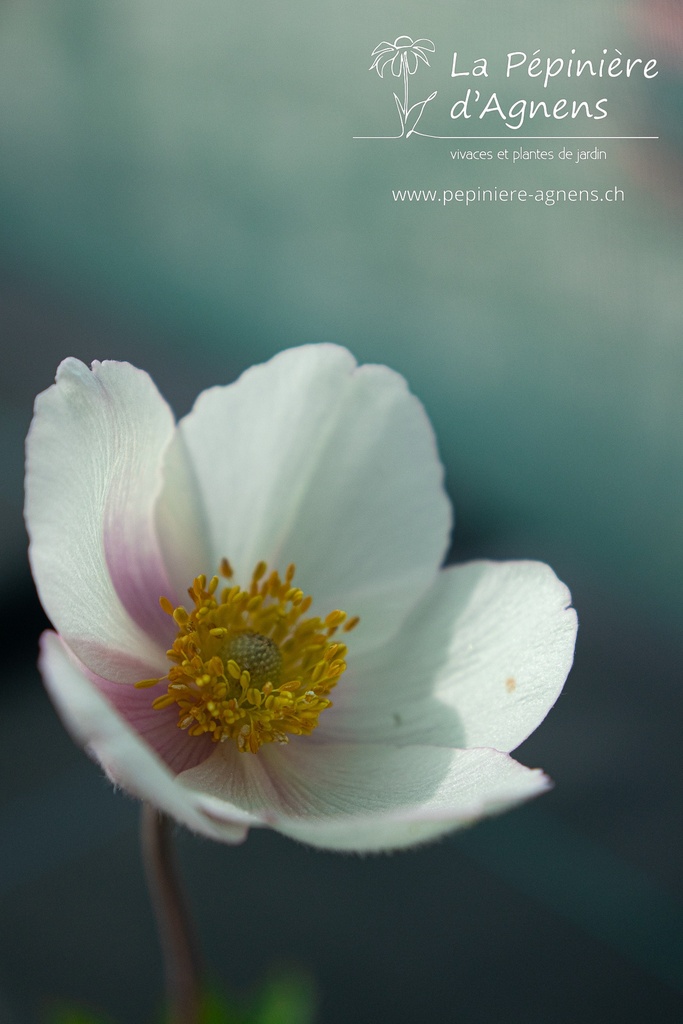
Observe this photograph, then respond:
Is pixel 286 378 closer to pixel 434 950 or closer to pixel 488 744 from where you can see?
pixel 488 744

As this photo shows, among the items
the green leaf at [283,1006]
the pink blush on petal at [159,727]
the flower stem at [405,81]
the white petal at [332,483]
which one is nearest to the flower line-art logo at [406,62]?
the flower stem at [405,81]

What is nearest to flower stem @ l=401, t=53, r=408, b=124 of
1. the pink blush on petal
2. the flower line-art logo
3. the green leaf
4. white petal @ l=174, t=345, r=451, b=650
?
the flower line-art logo

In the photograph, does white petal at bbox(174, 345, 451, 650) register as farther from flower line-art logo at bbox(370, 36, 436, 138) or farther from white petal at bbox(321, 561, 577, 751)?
flower line-art logo at bbox(370, 36, 436, 138)

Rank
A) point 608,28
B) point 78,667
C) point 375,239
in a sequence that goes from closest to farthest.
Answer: point 78,667, point 608,28, point 375,239

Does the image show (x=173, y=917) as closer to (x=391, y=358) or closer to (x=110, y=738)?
(x=110, y=738)

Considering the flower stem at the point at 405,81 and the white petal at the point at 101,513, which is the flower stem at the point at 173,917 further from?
the flower stem at the point at 405,81

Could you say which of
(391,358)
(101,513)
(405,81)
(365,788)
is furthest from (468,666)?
(391,358)

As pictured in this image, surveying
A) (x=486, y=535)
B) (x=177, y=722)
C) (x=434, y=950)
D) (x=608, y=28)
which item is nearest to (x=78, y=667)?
(x=177, y=722)
